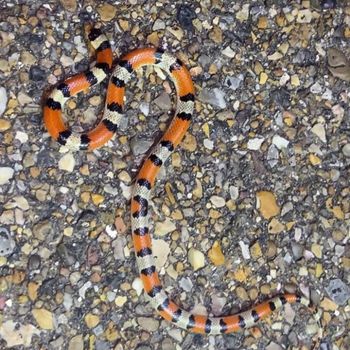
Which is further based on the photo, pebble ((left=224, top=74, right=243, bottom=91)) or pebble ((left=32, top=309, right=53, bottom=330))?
pebble ((left=224, top=74, right=243, bottom=91))

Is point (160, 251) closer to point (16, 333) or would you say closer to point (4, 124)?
point (16, 333)

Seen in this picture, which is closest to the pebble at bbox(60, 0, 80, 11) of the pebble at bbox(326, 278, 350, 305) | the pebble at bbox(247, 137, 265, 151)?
the pebble at bbox(247, 137, 265, 151)

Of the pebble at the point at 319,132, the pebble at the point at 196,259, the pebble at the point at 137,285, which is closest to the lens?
the pebble at the point at 137,285

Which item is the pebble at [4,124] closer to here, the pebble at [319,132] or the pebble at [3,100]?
the pebble at [3,100]

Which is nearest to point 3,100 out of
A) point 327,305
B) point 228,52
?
point 228,52

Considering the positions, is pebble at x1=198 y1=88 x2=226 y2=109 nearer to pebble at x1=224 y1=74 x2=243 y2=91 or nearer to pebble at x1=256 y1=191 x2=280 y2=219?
pebble at x1=224 y1=74 x2=243 y2=91

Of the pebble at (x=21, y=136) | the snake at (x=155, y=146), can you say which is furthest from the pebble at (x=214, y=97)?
the pebble at (x=21, y=136)
